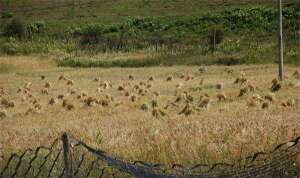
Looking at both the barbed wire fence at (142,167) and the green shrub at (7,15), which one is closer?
the barbed wire fence at (142,167)

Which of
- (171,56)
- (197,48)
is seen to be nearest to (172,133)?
(171,56)

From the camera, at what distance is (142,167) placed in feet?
21.9

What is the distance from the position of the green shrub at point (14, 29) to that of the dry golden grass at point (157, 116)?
89.1 ft

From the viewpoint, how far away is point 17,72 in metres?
39.8

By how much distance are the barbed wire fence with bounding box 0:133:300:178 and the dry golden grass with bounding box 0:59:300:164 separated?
71 cm

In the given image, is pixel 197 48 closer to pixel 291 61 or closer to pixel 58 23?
pixel 291 61

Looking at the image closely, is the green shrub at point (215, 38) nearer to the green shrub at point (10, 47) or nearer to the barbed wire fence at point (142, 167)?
the green shrub at point (10, 47)

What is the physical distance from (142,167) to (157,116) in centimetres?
924

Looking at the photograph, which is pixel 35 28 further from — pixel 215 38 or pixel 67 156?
pixel 67 156

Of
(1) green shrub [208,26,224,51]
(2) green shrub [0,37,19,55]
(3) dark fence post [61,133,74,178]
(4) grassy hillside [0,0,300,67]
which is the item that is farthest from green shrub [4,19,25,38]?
(3) dark fence post [61,133,74,178]

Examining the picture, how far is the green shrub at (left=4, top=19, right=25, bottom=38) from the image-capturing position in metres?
63.3

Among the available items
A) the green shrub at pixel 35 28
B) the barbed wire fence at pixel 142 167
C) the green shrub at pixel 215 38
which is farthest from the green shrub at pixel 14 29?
the barbed wire fence at pixel 142 167

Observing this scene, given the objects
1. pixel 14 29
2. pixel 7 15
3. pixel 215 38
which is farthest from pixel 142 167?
pixel 7 15

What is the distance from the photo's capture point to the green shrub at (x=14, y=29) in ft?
208
